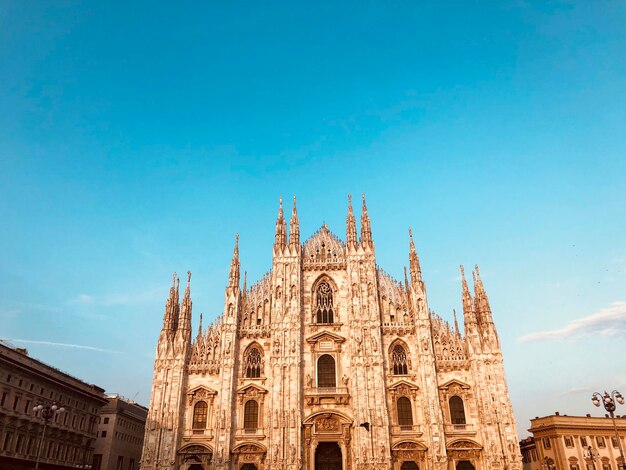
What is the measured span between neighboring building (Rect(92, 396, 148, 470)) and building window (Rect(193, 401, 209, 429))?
18846 mm

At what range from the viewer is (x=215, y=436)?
122 feet

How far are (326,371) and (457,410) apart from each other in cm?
1036

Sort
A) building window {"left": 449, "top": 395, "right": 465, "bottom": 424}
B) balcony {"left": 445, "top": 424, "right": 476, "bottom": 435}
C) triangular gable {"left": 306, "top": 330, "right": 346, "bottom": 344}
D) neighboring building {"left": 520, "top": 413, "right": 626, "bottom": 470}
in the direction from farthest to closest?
neighboring building {"left": 520, "top": 413, "right": 626, "bottom": 470}, triangular gable {"left": 306, "top": 330, "right": 346, "bottom": 344}, building window {"left": 449, "top": 395, "right": 465, "bottom": 424}, balcony {"left": 445, "top": 424, "right": 476, "bottom": 435}

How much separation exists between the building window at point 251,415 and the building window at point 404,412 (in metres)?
10.8

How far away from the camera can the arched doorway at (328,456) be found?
37625mm

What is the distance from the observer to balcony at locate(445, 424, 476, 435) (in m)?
37.4

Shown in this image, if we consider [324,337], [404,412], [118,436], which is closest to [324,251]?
[324,337]

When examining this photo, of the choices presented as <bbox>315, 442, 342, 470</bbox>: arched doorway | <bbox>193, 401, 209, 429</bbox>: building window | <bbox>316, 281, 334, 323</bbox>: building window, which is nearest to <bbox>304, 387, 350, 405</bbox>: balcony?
<bbox>315, 442, 342, 470</bbox>: arched doorway

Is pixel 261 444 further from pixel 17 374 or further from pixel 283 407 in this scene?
pixel 17 374

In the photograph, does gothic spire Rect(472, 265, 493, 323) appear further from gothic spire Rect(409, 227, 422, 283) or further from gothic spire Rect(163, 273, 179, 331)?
gothic spire Rect(163, 273, 179, 331)

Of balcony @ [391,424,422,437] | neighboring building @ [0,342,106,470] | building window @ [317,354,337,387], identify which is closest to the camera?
neighboring building @ [0,342,106,470]

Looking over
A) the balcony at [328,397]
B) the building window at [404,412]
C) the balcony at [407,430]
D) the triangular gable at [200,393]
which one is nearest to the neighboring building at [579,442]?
A: the balcony at [407,430]

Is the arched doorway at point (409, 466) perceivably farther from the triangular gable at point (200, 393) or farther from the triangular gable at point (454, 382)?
the triangular gable at point (200, 393)

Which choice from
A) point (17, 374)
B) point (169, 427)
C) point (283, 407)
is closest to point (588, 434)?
point (283, 407)
